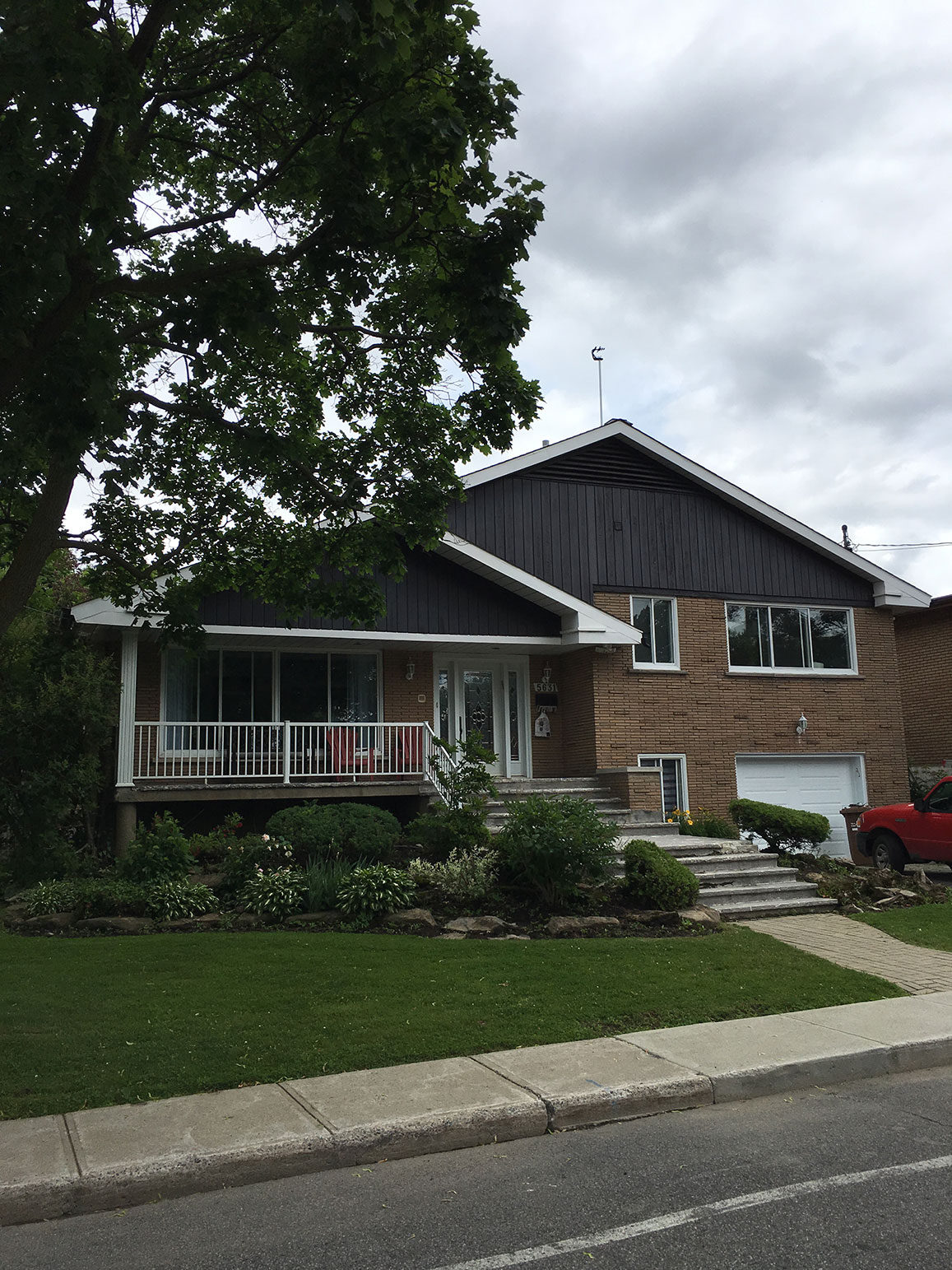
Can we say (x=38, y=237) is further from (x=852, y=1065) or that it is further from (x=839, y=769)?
(x=839, y=769)

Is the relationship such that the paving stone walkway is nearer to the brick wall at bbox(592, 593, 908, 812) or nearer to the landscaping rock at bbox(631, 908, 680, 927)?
the landscaping rock at bbox(631, 908, 680, 927)

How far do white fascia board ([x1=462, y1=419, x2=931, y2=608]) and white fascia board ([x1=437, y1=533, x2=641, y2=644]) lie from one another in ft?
4.76

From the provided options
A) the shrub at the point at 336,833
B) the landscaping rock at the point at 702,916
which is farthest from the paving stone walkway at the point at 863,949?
the shrub at the point at 336,833

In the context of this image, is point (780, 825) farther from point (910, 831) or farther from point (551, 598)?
point (551, 598)

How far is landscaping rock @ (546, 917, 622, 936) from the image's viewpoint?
10516mm

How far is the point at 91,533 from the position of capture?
10484 mm

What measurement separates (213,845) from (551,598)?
706 centimetres

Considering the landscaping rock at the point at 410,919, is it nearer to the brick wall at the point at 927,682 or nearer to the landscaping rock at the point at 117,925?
the landscaping rock at the point at 117,925

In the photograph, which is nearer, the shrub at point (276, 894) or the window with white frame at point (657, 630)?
the shrub at point (276, 894)

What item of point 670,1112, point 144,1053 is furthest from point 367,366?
point 670,1112

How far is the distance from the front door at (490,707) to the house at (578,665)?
38 mm

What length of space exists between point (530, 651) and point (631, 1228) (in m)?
14.3

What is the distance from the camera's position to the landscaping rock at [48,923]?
10617mm

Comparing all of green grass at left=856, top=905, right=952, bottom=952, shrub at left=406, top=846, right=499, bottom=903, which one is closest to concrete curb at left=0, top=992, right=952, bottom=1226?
green grass at left=856, top=905, right=952, bottom=952
